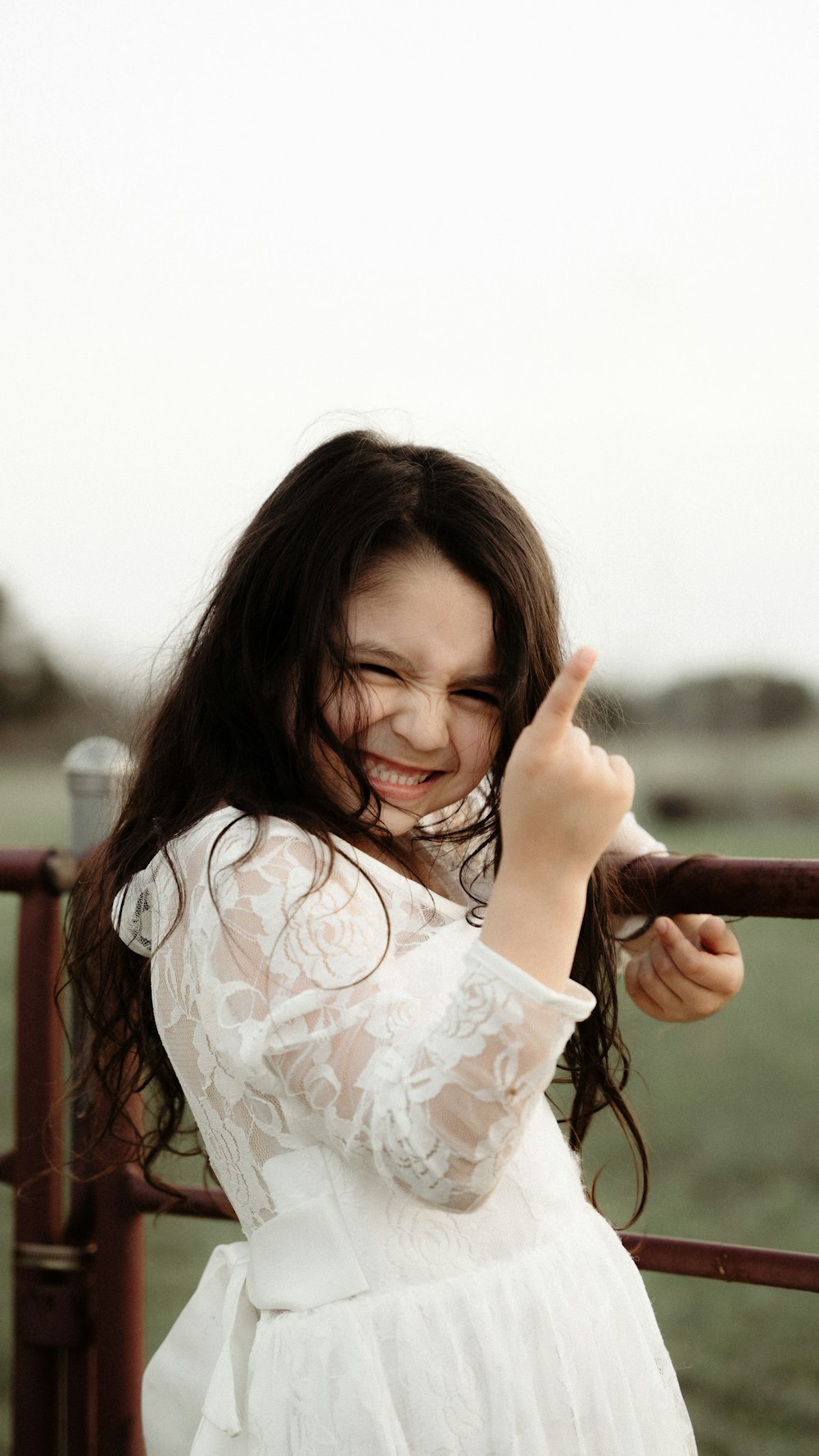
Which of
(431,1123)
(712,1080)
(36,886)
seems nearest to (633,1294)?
(431,1123)

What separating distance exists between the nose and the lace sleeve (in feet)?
0.40

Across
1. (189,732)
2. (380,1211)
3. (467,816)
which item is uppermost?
(189,732)

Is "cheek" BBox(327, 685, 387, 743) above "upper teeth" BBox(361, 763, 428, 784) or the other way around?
above

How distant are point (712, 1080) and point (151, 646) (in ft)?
40.2

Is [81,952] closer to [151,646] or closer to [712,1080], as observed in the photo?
[151,646]

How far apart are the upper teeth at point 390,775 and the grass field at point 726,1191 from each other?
1.62 ft

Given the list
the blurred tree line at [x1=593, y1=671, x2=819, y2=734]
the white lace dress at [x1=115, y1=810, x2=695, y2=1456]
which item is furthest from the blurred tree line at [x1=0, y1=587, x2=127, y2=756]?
the white lace dress at [x1=115, y1=810, x2=695, y2=1456]

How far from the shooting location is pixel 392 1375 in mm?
993

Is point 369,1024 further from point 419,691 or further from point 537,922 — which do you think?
point 419,691

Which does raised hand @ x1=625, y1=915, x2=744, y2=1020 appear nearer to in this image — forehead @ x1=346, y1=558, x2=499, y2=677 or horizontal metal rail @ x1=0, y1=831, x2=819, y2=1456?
forehead @ x1=346, y1=558, x2=499, y2=677

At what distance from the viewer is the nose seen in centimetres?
111

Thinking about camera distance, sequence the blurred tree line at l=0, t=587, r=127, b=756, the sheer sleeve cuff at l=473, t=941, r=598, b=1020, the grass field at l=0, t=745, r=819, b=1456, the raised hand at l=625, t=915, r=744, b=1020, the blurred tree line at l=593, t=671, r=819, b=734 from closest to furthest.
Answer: the sheer sleeve cuff at l=473, t=941, r=598, b=1020, the raised hand at l=625, t=915, r=744, b=1020, the grass field at l=0, t=745, r=819, b=1456, the blurred tree line at l=0, t=587, r=127, b=756, the blurred tree line at l=593, t=671, r=819, b=734

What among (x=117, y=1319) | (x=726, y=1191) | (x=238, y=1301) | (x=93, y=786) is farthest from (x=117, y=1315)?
(x=726, y=1191)

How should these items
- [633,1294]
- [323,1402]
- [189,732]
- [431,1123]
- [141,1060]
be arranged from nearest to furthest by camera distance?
[431,1123], [323,1402], [633,1294], [189,732], [141,1060]
